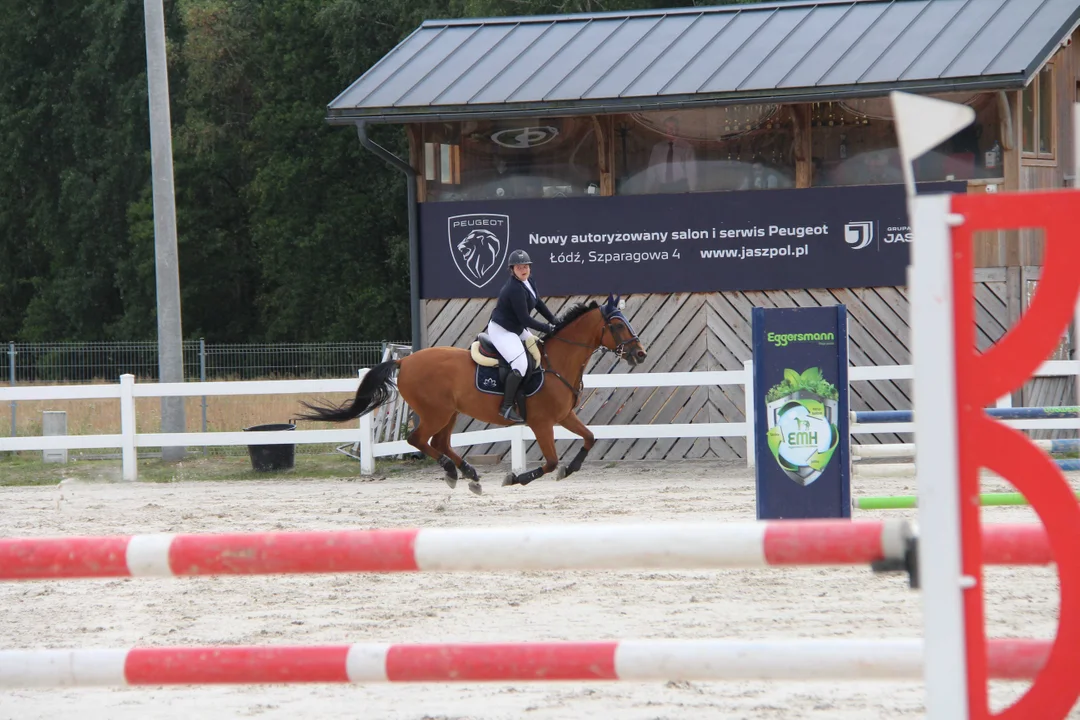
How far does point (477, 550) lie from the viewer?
3.01 m

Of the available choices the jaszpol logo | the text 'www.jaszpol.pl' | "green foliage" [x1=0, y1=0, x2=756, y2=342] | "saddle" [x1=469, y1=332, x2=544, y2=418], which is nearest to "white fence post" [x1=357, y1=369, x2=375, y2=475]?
the jaszpol logo

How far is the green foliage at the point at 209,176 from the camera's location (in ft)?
129

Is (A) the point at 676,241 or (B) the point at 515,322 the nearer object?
(B) the point at 515,322

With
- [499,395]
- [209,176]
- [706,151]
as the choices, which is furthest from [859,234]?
[209,176]

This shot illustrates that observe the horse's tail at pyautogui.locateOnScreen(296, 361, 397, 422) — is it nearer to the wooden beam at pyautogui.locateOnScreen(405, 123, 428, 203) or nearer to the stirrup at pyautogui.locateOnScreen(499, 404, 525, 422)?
the stirrup at pyautogui.locateOnScreen(499, 404, 525, 422)

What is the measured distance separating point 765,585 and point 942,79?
906 cm

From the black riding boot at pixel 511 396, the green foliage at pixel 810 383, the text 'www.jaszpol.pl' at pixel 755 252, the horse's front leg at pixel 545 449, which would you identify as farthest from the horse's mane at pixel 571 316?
the text 'www.jaszpol.pl' at pixel 755 252

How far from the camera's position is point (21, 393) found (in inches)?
619

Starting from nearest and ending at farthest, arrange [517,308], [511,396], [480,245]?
[517,308], [511,396], [480,245]

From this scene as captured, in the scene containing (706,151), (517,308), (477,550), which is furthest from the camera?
(706,151)

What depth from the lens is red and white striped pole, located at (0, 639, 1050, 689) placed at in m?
3.19

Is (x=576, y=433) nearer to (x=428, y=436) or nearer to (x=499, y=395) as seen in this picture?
(x=499, y=395)

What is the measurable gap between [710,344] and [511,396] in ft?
14.8

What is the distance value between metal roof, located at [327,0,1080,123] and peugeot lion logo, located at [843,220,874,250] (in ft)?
5.07
